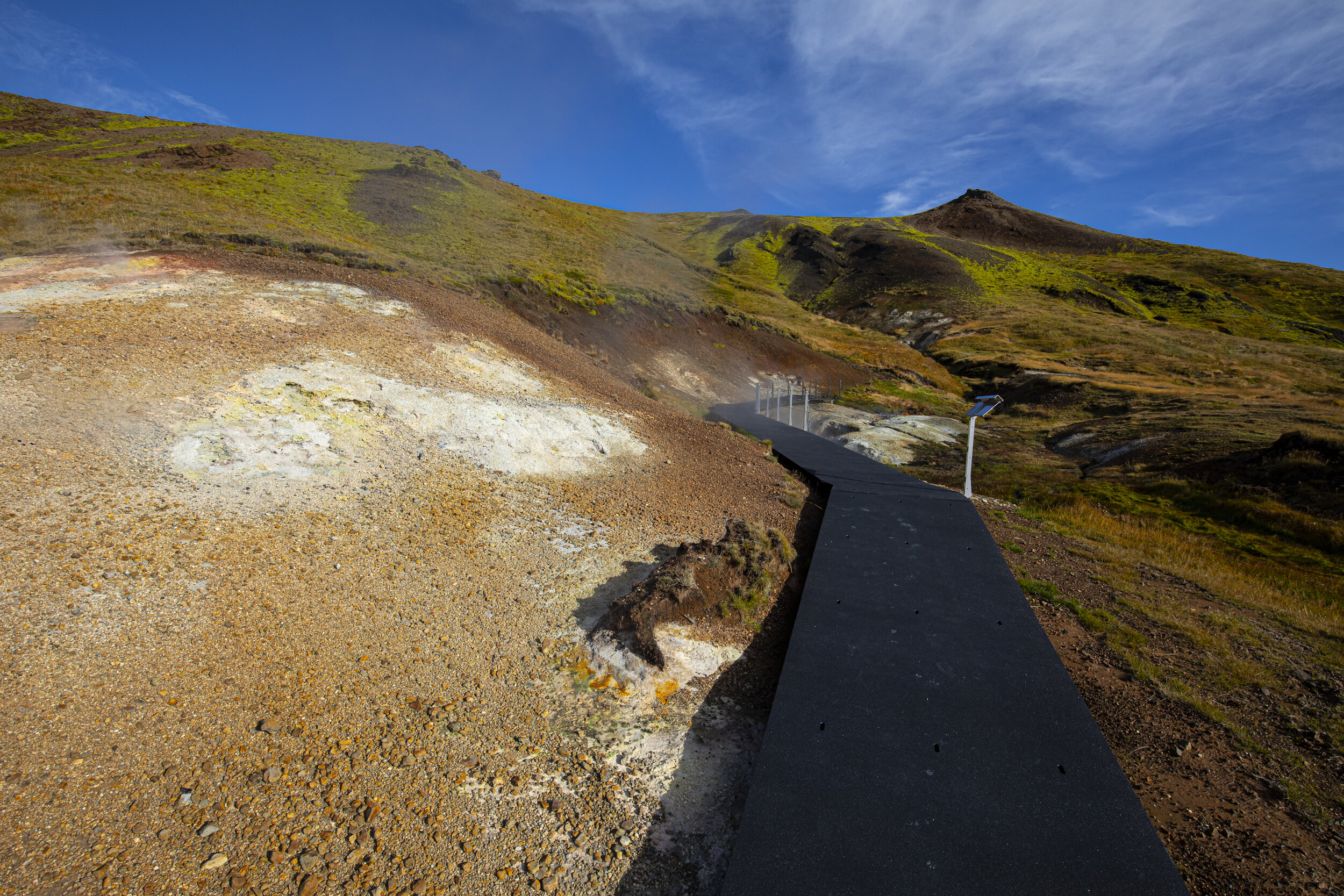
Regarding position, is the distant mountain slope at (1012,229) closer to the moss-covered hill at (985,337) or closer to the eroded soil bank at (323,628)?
the moss-covered hill at (985,337)

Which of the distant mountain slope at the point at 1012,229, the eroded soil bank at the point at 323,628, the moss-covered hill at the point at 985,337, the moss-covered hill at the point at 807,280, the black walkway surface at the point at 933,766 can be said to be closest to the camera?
the black walkway surface at the point at 933,766

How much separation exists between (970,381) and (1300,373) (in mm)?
21496

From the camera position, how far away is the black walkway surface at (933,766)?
2.85 m

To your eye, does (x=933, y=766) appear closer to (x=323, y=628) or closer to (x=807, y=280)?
(x=323, y=628)

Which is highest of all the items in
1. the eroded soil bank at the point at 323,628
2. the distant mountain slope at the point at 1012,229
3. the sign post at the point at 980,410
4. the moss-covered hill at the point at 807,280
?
the distant mountain slope at the point at 1012,229

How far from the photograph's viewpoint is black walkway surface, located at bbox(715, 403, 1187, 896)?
2.85 metres

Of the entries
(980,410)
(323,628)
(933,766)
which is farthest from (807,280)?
(933,766)

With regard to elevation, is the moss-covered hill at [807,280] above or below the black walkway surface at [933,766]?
above

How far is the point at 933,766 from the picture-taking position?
3494 millimetres

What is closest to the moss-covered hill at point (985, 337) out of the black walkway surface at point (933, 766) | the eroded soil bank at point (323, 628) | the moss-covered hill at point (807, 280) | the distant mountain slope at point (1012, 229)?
the moss-covered hill at point (807, 280)

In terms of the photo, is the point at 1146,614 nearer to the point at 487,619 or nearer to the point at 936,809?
the point at 936,809

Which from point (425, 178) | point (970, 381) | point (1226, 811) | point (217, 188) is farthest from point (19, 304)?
point (970, 381)

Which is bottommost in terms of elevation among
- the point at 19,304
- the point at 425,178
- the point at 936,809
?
the point at 936,809

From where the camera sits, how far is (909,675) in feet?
14.4
